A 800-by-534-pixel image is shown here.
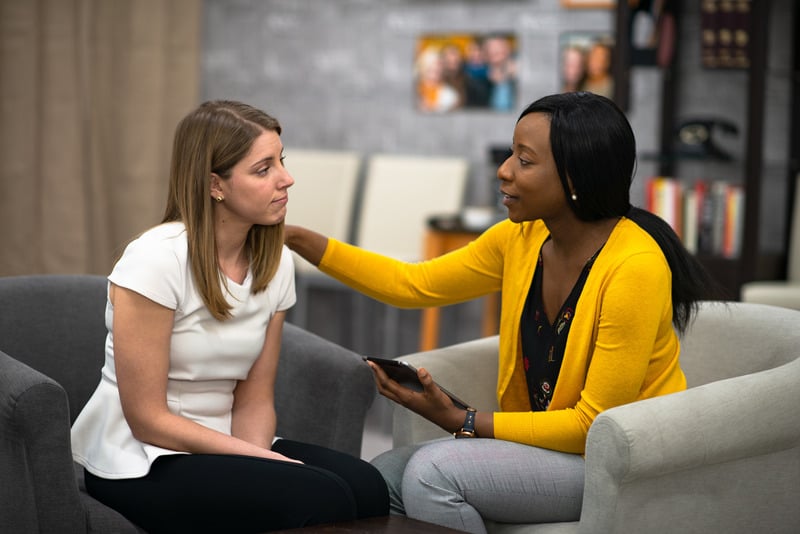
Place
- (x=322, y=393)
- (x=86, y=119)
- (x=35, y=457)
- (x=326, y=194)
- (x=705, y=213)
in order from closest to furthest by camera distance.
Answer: (x=35, y=457) → (x=322, y=393) → (x=86, y=119) → (x=705, y=213) → (x=326, y=194)

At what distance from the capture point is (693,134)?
14.9 ft

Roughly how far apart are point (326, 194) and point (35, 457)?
11.0ft

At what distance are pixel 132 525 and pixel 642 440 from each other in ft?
3.04

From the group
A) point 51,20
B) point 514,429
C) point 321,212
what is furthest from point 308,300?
point 514,429

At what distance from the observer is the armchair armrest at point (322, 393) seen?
2426 mm

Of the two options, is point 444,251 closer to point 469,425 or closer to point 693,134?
point 693,134

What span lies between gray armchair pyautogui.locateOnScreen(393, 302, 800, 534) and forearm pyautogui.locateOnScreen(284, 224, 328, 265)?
0.31 meters

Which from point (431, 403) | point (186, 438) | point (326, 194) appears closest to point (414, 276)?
point (431, 403)

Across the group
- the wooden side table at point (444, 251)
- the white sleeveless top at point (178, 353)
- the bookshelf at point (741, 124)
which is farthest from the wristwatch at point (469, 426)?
the wooden side table at point (444, 251)

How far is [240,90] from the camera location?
579 centimetres

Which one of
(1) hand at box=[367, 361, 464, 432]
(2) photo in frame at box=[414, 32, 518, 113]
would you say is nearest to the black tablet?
(1) hand at box=[367, 361, 464, 432]

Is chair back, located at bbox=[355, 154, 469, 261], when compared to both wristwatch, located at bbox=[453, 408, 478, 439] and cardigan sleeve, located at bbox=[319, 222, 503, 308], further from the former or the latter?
wristwatch, located at bbox=[453, 408, 478, 439]

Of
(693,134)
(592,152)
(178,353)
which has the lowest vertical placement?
(178,353)

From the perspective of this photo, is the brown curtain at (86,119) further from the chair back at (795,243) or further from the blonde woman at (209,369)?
the chair back at (795,243)
